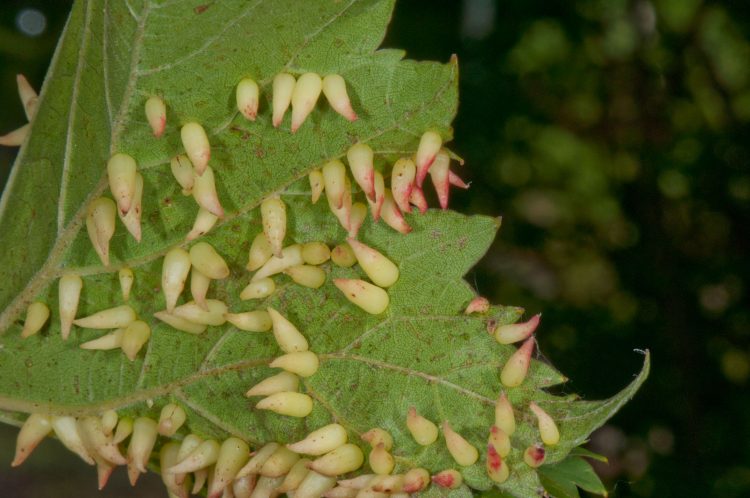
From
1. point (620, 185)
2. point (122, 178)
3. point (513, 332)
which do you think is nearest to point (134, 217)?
point (122, 178)

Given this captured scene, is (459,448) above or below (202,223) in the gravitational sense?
below

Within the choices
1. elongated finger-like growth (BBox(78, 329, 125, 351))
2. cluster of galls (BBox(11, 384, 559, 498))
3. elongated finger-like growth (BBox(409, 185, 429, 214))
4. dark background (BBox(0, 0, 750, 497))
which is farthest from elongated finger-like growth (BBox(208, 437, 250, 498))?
dark background (BBox(0, 0, 750, 497))

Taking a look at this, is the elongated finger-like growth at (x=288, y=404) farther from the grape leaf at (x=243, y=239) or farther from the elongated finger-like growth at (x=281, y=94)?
the elongated finger-like growth at (x=281, y=94)

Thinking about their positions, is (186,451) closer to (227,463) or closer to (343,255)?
(227,463)

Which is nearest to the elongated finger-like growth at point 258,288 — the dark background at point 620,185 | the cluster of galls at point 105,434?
the cluster of galls at point 105,434

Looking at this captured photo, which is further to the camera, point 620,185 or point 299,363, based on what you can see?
point 620,185

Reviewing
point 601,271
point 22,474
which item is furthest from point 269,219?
point 22,474
